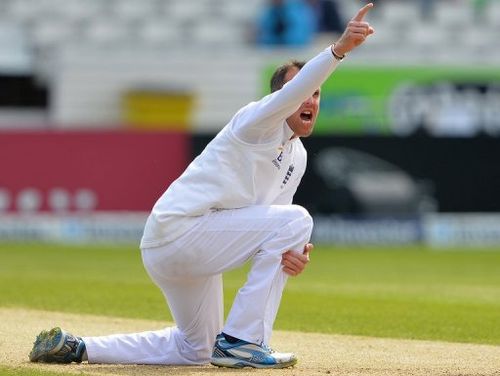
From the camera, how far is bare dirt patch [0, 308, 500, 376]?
20.9 ft

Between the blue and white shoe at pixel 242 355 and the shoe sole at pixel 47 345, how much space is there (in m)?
0.80

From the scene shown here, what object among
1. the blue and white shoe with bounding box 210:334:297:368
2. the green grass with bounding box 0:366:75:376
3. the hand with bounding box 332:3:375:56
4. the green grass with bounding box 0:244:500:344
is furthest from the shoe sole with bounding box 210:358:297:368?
the green grass with bounding box 0:244:500:344

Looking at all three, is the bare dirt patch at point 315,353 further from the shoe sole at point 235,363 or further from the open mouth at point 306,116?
the open mouth at point 306,116

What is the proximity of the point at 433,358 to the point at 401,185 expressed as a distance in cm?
1213

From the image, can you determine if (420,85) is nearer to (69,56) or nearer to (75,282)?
(69,56)

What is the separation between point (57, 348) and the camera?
6.48 metres

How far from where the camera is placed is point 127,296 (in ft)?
36.3

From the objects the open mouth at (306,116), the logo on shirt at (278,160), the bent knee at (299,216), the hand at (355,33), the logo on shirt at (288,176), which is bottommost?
the bent knee at (299,216)

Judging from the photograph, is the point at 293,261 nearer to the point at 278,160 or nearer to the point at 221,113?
the point at 278,160

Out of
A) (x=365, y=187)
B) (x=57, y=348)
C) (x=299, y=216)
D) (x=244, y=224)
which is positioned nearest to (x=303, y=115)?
(x=299, y=216)

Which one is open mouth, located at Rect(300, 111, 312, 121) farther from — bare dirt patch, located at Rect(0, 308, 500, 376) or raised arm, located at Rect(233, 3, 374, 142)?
bare dirt patch, located at Rect(0, 308, 500, 376)

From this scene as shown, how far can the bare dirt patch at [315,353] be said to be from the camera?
637 centimetres

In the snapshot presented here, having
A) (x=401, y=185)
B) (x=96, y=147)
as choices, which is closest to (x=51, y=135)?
(x=96, y=147)

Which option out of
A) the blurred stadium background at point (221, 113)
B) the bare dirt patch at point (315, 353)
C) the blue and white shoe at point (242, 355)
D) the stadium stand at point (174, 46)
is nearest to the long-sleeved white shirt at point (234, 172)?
the blue and white shoe at point (242, 355)
